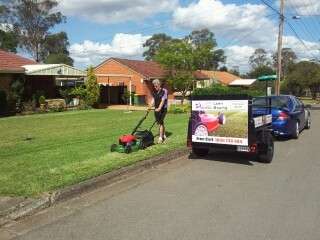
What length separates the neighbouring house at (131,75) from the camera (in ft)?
115

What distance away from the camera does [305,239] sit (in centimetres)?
427

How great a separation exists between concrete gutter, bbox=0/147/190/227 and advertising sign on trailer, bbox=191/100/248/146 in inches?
55.4

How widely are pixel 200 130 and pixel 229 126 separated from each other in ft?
2.40

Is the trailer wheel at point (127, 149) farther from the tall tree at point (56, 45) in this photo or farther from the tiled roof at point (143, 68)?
the tall tree at point (56, 45)

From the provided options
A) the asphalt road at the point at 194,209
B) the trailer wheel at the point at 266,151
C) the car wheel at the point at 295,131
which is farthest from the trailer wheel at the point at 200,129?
the car wheel at the point at 295,131

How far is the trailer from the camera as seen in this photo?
25.7ft

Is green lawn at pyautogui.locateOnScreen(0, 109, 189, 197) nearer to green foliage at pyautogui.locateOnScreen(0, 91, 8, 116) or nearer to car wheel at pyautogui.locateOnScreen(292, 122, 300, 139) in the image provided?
car wheel at pyautogui.locateOnScreen(292, 122, 300, 139)

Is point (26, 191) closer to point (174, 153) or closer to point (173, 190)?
point (173, 190)

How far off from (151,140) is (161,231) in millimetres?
5160

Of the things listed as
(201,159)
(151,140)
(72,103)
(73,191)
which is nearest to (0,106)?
(72,103)

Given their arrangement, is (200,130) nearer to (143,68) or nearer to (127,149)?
(127,149)

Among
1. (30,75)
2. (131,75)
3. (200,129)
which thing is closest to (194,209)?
(200,129)

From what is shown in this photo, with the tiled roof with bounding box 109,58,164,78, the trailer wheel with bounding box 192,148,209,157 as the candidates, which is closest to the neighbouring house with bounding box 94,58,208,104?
the tiled roof with bounding box 109,58,164,78

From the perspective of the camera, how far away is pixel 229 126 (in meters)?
8.04
